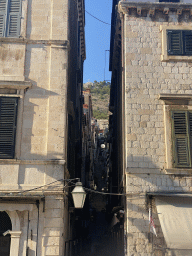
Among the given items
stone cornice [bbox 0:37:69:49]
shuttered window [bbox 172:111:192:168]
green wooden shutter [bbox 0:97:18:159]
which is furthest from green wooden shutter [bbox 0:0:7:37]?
shuttered window [bbox 172:111:192:168]

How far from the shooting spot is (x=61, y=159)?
1166 cm

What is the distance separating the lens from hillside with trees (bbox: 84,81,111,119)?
111 m

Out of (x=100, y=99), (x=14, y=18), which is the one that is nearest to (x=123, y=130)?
(x=14, y=18)

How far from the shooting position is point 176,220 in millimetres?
10727

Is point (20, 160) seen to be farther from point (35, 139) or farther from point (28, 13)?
point (28, 13)

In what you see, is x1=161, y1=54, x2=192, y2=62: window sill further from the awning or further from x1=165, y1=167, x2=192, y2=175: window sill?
the awning

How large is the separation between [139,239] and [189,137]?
169 inches

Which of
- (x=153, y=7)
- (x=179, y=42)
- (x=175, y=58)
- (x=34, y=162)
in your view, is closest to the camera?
(x=34, y=162)

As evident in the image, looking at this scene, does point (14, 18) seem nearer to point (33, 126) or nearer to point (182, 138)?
point (33, 126)

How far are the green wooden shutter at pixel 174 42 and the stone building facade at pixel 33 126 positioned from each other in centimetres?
435

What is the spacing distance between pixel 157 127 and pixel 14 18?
25.4 feet

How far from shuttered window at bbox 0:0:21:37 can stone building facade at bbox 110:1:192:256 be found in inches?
179

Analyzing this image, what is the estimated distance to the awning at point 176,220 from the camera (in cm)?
1035

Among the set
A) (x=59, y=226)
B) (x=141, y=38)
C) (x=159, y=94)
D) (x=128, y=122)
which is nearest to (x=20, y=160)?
(x=59, y=226)
